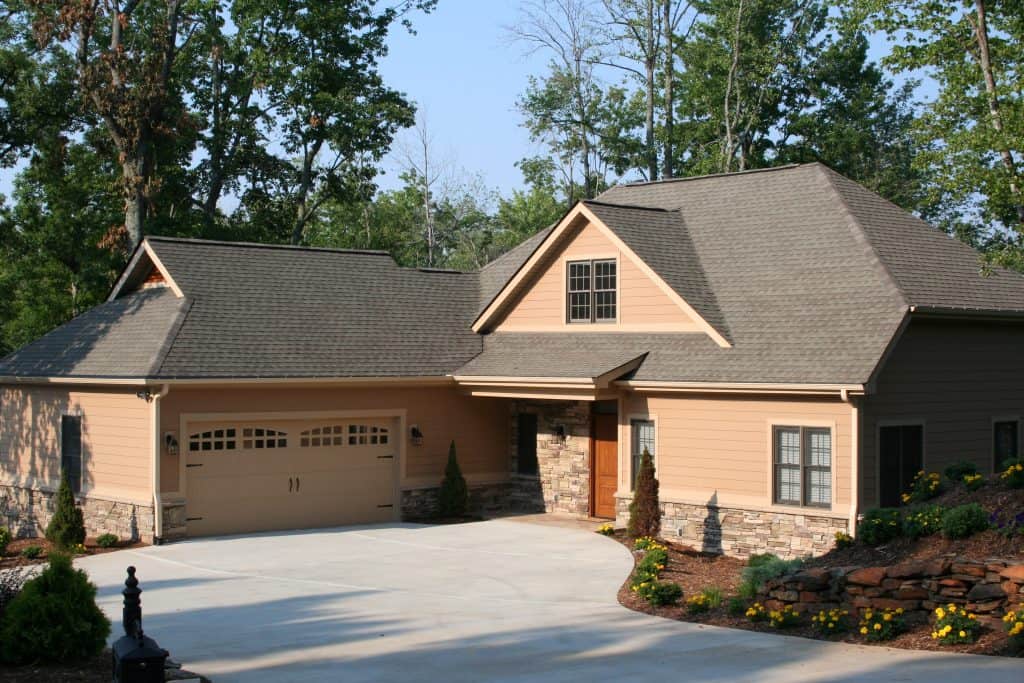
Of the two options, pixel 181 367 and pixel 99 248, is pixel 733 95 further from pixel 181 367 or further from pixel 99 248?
pixel 181 367

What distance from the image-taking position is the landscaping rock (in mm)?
12469

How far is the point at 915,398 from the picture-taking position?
19.0 meters

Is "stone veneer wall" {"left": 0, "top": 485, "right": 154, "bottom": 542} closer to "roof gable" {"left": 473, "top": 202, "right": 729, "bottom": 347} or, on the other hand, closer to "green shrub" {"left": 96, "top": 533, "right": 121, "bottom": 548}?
"green shrub" {"left": 96, "top": 533, "right": 121, "bottom": 548}

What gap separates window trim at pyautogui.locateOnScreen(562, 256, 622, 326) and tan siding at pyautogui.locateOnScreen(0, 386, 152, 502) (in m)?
8.38

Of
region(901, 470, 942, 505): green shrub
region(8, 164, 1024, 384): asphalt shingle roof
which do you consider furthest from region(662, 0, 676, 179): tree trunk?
region(901, 470, 942, 505): green shrub

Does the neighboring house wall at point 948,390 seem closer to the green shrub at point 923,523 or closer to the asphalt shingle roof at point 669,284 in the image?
the asphalt shingle roof at point 669,284

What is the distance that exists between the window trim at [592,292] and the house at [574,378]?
6 centimetres

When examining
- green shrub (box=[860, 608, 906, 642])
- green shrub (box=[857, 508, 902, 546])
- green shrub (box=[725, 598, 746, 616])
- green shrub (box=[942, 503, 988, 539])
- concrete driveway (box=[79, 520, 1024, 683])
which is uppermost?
green shrub (box=[942, 503, 988, 539])

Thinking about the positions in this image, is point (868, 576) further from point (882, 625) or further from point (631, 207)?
point (631, 207)

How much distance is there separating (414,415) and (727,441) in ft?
22.8

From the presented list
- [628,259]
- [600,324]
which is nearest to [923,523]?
[628,259]

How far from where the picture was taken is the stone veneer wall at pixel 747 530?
17.9 meters

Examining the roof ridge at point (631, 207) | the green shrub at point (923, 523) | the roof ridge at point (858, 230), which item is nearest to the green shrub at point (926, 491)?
the green shrub at point (923, 523)

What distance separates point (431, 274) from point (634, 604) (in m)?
13.6
